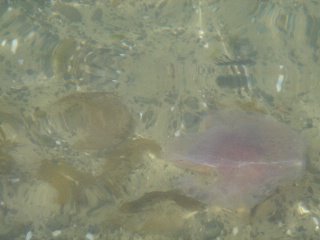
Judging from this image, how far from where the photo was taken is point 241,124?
3.95 m

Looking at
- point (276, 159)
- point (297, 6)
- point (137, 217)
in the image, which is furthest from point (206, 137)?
point (297, 6)

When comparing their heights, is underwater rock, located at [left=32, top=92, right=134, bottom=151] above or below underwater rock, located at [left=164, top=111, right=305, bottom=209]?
above

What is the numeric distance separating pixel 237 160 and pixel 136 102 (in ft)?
3.84

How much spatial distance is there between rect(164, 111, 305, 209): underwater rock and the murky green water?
11 cm

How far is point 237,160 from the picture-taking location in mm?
3742

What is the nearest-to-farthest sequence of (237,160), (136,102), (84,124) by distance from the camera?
1. (237,160)
2. (84,124)
3. (136,102)

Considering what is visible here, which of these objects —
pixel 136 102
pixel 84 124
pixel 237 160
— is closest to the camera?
pixel 237 160

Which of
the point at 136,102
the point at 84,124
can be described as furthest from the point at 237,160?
the point at 84,124

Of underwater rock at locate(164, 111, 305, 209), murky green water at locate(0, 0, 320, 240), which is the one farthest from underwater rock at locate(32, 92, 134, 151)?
underwater rock at locate(164, 111, 305, 209)

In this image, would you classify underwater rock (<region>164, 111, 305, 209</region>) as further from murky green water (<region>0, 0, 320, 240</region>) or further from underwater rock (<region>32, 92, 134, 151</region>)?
underwater rock (<region>32, 92, 134, 151</region>)

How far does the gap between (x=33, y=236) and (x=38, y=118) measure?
3.72ft

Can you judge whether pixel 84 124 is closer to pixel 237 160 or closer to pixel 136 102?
pixel 136 102

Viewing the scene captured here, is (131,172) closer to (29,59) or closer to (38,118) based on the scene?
(38,118)

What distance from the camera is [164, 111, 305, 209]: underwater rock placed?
3662 millimetres
